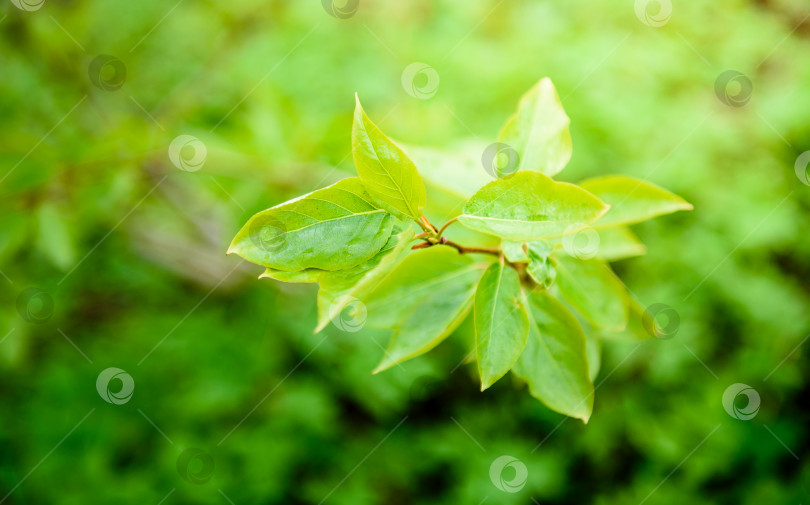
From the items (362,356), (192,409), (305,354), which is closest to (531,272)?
(362,356)

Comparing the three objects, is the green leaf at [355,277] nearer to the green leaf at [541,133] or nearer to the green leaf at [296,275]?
the green leaf at [296,275]

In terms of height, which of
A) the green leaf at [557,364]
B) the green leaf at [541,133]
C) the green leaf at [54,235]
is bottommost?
the green leaf at [54,235]

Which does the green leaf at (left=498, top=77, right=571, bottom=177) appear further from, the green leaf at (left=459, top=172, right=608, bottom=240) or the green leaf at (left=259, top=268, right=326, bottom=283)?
the green leaf at (left=259, top=268, right=326, bottom=283)

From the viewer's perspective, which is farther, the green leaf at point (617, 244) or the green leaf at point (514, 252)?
the green leaf at point (617, 244)

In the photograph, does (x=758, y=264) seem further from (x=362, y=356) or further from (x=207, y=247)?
(x=207, y=247)

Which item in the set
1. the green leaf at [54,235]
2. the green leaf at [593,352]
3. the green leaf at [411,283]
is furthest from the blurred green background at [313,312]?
the green leaf at [593,352]

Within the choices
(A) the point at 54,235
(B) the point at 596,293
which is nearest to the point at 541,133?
(B) the point at 596,293

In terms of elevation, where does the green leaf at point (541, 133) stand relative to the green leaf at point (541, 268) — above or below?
Answer: above

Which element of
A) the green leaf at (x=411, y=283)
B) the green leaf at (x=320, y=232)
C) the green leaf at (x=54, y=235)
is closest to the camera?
the green leaf at (x=320, y=232)

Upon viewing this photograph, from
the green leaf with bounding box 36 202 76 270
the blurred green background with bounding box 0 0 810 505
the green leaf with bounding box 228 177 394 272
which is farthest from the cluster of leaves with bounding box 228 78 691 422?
the green leaf with bounding box 36 202 76 270
